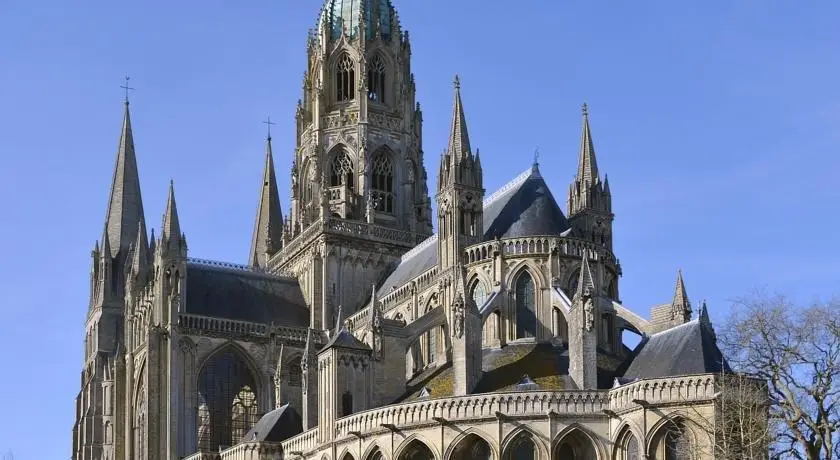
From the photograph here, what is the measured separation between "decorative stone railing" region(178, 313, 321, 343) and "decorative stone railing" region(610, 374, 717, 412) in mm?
29363

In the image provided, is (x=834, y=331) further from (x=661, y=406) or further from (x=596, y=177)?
(x=596, y=177)

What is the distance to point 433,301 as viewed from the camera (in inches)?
3046

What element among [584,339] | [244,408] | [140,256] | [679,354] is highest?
[140,256]

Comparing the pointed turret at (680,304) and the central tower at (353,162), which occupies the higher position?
the central tower at (353,162)

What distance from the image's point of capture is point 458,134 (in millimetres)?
75938

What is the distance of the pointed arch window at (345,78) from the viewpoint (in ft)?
313

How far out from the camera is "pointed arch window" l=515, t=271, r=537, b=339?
7250cm

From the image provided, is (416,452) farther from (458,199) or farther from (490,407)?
(458,199)

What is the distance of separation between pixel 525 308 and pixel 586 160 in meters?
9.23

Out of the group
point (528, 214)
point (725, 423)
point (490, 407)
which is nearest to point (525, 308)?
point (528, 214)

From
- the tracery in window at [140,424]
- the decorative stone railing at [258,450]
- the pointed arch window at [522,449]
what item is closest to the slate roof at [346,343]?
the decorative stone railing at [258,450]

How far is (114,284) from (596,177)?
43.4 m

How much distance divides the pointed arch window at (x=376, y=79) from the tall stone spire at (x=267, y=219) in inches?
699

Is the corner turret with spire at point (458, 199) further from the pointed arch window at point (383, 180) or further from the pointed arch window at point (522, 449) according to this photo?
the pointed arch window at point (383, 180)
